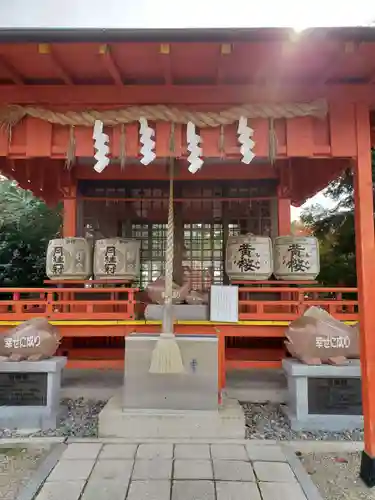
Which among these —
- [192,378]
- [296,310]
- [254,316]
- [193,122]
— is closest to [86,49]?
[193,122]

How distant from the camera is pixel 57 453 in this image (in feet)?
12.6

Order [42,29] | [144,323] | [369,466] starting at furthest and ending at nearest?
[144,323], [369,466], [42,29]

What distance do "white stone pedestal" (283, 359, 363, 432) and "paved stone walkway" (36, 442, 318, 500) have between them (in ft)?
2.75

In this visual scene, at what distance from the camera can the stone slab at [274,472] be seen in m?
3.33

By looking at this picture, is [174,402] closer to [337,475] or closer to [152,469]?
[152,469]

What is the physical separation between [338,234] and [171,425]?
777 cm

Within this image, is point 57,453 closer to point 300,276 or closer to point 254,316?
point 254,316

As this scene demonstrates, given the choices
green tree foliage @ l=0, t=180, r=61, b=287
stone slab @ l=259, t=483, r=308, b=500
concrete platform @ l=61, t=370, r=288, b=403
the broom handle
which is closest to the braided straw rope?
the broom handle

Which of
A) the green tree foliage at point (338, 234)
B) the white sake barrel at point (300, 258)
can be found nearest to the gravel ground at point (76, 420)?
the white sake barrel at point (300, 258)

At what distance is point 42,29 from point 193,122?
137cm

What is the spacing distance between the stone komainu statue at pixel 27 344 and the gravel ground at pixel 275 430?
261cm

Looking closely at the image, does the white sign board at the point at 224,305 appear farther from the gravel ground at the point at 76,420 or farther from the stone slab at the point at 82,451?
the stone slab at the point at 82,451

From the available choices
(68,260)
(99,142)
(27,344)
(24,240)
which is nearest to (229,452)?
(27,344)

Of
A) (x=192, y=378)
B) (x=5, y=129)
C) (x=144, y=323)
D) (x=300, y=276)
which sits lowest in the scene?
(x=192, y=378)
